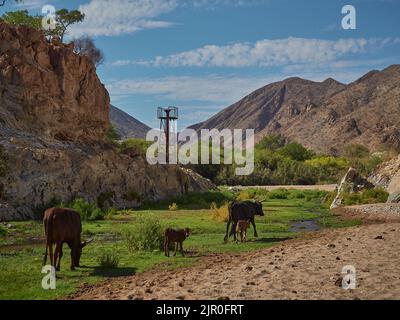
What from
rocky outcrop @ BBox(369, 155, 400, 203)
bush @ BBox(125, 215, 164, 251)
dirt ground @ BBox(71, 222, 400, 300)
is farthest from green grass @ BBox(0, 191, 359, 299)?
rocky outcrop @ BBox(369, 155, 400, 203)

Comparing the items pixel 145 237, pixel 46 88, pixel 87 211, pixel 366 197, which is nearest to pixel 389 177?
pixel 366 197

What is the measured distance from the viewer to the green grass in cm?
1280

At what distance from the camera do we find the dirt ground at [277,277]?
1048 centimetres

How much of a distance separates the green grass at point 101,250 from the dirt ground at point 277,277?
84 centimetres

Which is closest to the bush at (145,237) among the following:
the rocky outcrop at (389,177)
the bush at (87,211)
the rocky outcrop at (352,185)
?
the bush at (87,211)

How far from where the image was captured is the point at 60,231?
555 inches

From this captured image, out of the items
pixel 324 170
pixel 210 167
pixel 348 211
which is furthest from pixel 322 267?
pixel 324 170

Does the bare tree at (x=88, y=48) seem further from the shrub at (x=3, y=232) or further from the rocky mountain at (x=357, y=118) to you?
the rocky mountain at (x=357, y=118)

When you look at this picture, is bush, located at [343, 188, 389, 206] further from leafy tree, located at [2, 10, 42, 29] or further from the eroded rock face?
leafy tree, located at [2, 10, 42, 29]

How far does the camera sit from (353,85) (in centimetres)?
15438

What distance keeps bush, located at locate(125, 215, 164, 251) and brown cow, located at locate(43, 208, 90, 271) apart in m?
Answer: 3.81

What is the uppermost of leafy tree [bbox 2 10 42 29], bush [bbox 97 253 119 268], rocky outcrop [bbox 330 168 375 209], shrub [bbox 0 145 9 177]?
leafy tree [bbox 2 10 42 29]

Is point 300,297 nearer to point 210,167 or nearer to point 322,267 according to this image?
point 322,267
